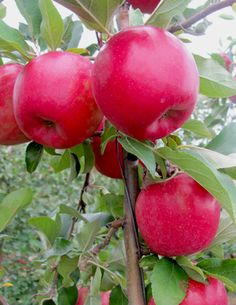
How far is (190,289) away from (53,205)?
9.10ft

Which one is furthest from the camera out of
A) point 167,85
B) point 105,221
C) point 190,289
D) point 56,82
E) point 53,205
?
point 53,205

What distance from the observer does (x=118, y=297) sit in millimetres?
958

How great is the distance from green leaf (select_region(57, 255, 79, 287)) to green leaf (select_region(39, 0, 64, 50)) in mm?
401

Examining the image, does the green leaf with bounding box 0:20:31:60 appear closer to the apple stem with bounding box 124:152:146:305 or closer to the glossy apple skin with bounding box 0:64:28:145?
the glossy apple skin with bounding box 0:64:28:145

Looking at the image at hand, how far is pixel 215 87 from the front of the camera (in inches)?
31.0

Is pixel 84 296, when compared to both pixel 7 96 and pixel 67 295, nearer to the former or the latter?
pixel 67 295

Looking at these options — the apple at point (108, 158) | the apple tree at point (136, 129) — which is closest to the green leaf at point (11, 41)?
the apple tree at point (136, 129)

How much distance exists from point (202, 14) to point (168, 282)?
45cm

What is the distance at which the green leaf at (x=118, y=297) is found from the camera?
95 cm

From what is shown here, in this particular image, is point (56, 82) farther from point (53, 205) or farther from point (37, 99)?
point (53, 205)

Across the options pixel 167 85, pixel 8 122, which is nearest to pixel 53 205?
pixel 8 122

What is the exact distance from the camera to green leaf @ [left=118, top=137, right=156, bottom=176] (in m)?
0.67

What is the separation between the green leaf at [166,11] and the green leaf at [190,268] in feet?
1.28

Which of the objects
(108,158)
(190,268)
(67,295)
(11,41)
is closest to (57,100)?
(11,41)
